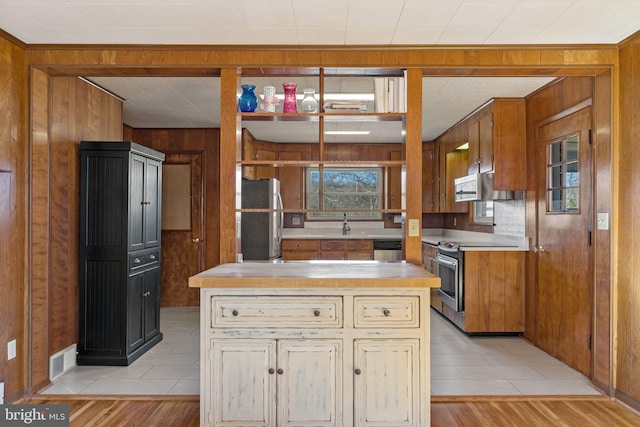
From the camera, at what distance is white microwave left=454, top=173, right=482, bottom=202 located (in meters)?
4.49

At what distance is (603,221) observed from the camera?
9.57 ft

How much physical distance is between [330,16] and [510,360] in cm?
305

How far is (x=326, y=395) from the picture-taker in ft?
7.35

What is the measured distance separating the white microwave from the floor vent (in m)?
4.05

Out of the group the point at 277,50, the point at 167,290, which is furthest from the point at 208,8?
the point at 167,290

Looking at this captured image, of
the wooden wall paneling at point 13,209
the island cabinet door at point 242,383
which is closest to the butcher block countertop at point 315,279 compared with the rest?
the island cabinet door at point 242,383

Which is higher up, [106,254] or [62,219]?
[62,219]

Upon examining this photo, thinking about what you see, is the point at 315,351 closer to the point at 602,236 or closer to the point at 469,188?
the point at 602,236

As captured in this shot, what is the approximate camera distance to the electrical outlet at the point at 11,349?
8.93ft

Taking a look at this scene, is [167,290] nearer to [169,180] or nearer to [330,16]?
[169,180]

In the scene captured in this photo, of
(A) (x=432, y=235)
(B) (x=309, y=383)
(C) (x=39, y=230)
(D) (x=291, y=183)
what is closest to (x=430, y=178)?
(A) (x=432, y=235)

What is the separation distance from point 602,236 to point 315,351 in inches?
85.7

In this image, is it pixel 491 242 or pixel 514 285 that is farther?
pixel 491 242

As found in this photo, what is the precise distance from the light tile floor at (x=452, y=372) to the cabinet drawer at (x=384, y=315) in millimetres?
1015
